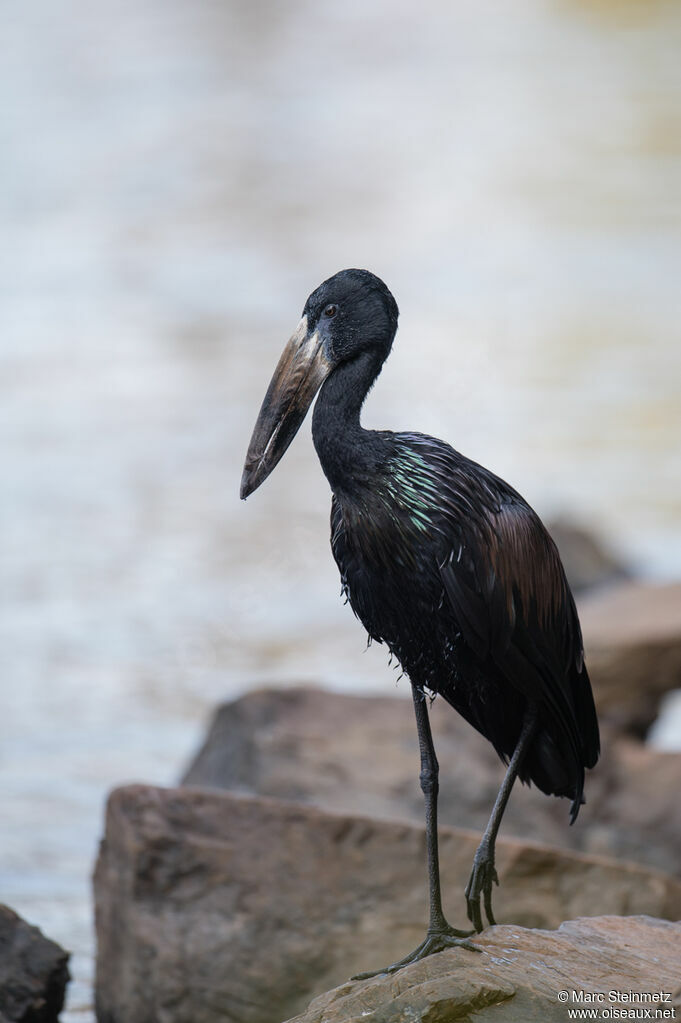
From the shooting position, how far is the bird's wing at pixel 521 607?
15.8 feet

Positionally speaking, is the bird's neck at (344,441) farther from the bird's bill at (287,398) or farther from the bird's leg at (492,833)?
the bird's leg at (492,833)

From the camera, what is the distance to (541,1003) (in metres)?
4.46

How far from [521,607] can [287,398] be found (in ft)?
3.49

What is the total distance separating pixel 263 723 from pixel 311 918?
224 cm

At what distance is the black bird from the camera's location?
15.8ft

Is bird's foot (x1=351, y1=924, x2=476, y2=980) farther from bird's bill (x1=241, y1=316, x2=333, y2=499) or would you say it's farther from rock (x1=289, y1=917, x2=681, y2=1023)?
bird's bill (x1=241, y1=316, x2=333, y2=499)

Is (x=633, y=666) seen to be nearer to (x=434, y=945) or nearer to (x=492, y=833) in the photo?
(x=492, y=833)

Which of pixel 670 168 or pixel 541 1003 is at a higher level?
pixel 670 168

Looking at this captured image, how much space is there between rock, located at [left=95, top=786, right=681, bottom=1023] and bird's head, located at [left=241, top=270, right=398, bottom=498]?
2.20 metres

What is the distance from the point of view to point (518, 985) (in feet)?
14.7

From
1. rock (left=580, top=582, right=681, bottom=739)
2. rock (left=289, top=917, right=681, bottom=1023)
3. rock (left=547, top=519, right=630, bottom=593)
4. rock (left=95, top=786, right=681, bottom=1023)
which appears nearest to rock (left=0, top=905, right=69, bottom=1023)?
rock (left=95, top=786, right=681, bottom=1023)

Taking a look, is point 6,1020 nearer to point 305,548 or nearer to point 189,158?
point 305,548

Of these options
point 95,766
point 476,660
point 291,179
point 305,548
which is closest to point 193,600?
point 305,548

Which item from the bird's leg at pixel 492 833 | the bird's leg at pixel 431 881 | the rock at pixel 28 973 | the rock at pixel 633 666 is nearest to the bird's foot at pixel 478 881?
the bird's leg at pixel 492 833
